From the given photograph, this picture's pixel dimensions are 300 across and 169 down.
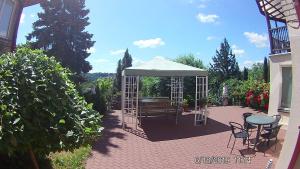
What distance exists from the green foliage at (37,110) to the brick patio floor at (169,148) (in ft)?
12.9

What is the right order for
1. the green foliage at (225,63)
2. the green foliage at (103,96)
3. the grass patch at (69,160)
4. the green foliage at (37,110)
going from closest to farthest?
the green foliage at (37,110), the grass patch at (69,160), the green foliage at (103,96), the green foliage at (225,63)

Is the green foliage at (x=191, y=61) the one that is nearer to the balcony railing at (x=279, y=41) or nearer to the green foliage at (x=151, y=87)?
the green foliage at (x=151, y=87)

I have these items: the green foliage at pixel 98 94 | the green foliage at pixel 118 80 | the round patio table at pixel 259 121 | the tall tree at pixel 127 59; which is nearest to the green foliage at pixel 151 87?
the green foliage at pixel 118 80

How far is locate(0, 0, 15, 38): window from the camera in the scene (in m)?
9.90

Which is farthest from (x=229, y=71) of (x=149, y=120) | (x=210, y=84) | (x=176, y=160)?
(x=176, y=160)

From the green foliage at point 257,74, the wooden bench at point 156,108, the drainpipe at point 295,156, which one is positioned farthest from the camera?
the green foliage at point 257,74

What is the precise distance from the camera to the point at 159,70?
12977mm

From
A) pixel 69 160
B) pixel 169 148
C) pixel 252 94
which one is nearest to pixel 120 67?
pixel 252 94

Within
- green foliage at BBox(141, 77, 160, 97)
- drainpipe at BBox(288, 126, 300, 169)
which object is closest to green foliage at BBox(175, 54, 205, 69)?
green foliage at BBox(141, 77, 160, 97)

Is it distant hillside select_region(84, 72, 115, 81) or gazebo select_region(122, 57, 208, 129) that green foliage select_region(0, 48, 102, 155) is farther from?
distant hillside select_region(84, 72, 115, 81)

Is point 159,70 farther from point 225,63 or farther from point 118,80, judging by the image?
point 225,63

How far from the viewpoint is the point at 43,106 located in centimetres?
398

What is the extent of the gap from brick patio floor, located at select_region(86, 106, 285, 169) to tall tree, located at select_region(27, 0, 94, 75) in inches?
253

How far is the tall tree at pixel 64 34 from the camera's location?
19141 mm
